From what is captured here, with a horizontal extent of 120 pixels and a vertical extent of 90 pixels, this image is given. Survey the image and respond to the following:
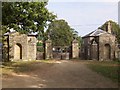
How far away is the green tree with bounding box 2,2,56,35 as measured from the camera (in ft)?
76.9

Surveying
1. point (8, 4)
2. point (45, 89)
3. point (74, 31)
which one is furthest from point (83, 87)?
point (74, 31)

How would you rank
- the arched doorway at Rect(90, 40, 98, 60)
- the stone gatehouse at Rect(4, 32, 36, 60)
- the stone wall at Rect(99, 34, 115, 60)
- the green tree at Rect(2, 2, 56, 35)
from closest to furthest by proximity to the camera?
the green tree at Rect(2, 2, 56, 35) < the stone gatehouse at Rect(4, 32, 36, 60) < the stone wall at Rect(99, 34, 115, 60) < the arched doorway at Rect(90, 40, 98, 60)

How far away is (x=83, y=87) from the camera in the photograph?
12.4m

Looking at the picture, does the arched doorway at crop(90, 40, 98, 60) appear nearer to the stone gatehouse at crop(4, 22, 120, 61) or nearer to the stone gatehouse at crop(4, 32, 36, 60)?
the stone gatehouse at crop(4, 22, 120, 61)

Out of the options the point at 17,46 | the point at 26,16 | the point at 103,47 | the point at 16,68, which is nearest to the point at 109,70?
the point at 16,68

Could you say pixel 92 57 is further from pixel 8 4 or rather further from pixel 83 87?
pixel 83 87

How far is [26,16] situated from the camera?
24125 mm

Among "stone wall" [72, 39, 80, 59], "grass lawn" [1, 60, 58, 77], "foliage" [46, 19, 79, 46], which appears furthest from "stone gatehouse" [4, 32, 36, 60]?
"foliage" [46, 19, 79, 46]

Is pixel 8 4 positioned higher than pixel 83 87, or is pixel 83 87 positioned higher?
pixel 8 4

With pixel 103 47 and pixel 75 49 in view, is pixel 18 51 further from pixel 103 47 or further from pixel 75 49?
pixel 103 47

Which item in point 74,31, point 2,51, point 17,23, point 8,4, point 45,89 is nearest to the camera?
point 45,89

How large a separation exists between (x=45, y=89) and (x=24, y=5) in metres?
13.4

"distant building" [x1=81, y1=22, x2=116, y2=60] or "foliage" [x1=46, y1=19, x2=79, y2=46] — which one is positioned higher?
"foliage" [x1=46, y1=19, x2=79, y2=46]

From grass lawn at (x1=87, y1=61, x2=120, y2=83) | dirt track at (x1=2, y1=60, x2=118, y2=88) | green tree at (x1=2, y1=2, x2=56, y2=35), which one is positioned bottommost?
dirt track at (x1=2, y1=60, x2=118, y2=88)
